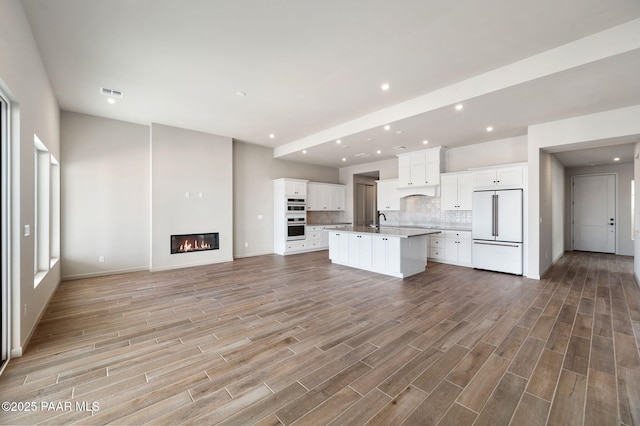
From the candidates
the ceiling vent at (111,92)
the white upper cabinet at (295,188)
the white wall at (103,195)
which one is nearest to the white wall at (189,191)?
the white wall at (103,195)

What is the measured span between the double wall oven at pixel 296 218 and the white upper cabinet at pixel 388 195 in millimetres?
2363

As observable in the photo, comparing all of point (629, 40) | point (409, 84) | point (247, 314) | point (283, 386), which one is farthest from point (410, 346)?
point (629, 40)

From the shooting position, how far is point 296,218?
8016 mm

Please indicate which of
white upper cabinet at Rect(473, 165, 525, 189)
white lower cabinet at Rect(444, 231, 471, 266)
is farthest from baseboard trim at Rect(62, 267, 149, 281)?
white upper cabinet at Rect(473, 165, 525, 189)

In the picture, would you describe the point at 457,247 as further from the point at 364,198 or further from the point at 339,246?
the point at 364,198

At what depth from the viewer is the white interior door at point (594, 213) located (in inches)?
298

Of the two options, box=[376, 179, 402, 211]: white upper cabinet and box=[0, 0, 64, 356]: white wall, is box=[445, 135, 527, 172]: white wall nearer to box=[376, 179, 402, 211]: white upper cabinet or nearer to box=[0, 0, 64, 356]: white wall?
box=[376, 179, 402, 211]: white upper cabinet

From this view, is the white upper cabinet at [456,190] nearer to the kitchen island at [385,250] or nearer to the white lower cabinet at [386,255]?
the kitchen island at [385,250]

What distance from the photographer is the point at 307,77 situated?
145 inches

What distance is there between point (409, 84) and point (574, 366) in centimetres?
368

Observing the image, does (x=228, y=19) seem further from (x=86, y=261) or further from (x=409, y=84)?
(x=86, y=261)

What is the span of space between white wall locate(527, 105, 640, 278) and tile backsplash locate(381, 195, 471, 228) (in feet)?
5.15

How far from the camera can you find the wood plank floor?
5.67ft

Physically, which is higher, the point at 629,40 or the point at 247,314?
the point at 629,40
